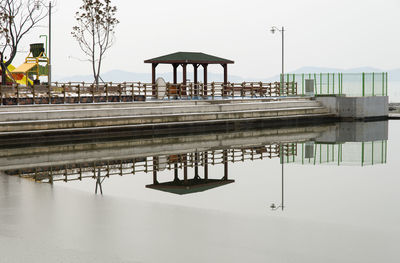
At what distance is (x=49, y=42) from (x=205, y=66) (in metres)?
10.2

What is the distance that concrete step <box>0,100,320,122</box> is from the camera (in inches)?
995

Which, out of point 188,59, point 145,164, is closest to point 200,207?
point 145,164

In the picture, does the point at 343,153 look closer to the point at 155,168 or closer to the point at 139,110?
the point at 155,168

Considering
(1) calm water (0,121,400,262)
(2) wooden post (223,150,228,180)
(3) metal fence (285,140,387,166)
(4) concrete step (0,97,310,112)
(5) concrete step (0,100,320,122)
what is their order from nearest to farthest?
(1) calm water (0,121,400,262) → (2) wooden post (223,150,228,180) → (3) metal fence (285,140,387,166) → (5) concrete step (0,100,320,122) → (4) concrete step (0,97,310,112)

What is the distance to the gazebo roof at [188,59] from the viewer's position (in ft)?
132

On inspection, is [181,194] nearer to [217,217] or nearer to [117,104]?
[217,217]

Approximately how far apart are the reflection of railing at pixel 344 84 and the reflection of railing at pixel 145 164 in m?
22.3

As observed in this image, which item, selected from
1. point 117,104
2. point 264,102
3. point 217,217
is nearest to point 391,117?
point 264,102

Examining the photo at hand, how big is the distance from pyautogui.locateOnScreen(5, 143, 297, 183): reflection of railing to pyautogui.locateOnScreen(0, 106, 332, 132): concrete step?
7157 millimetres

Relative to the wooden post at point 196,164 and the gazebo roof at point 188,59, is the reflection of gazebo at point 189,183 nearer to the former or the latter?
the wooden post at point 196,164

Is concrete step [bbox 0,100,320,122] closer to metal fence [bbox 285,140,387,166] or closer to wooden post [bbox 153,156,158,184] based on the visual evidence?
wooden post [bbox 153,156,158,184]

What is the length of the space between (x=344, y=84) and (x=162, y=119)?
18.7 metres

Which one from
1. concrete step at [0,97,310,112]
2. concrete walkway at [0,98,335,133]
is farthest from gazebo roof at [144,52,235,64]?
concrete step at [0,97,310,112]

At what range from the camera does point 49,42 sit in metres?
41.3
